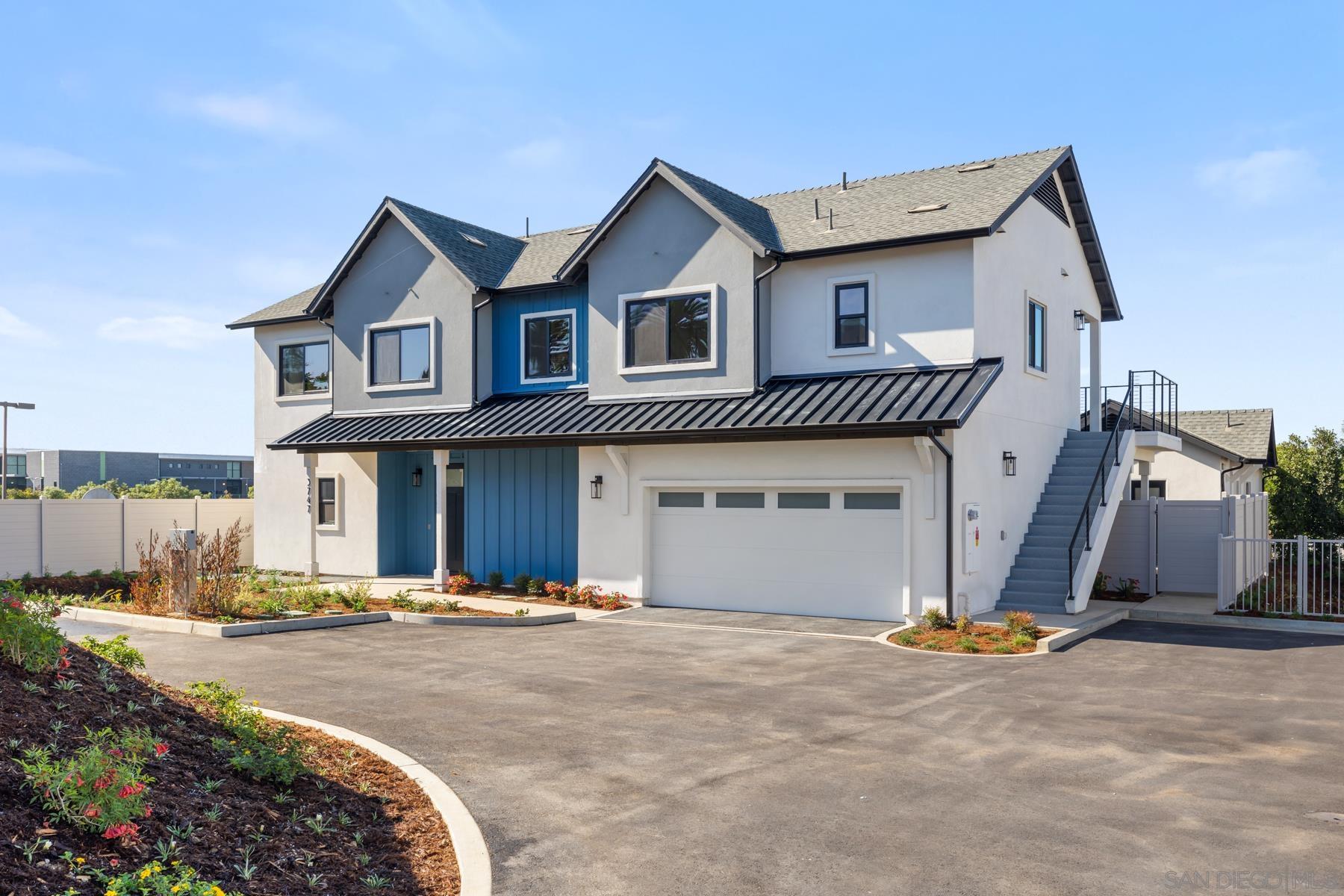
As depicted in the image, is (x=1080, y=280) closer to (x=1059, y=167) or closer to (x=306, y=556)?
(x=1059, y=167)

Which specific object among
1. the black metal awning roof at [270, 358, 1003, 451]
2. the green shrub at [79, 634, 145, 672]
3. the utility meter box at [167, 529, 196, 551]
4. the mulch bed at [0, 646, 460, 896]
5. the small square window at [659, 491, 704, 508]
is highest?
the black metal awning roof at [270, 358, 1003, 451]

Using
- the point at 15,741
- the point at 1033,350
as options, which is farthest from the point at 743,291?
the point at 15,741

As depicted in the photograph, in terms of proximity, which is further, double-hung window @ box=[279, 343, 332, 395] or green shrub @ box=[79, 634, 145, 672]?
double-hung window @ box=[279, 343, 332, 395]

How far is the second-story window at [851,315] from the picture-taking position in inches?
741

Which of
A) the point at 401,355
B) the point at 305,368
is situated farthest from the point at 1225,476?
the point at 305,368

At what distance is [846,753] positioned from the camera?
29.2ft

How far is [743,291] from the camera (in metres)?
19.2

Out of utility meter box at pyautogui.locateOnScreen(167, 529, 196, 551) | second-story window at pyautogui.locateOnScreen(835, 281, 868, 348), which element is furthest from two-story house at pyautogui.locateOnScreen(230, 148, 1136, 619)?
utility meter box at pyautogui.locateOnScreen(167, 529, 196, 551)

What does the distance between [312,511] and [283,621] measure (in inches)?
351

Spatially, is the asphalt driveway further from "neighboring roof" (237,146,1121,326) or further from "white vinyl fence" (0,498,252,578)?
"white vinyl fence" (0,498,252,578)

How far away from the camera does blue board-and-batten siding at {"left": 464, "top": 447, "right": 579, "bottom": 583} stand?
71.1 feet

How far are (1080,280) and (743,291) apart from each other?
9.83 m

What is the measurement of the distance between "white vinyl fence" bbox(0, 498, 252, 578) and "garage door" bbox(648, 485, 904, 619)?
1450 centimetres

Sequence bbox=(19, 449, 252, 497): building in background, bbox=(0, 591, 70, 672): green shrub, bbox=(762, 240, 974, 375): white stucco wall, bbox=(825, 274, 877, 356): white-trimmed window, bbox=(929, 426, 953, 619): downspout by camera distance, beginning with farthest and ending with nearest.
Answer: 1. bbox=(19, 449, 252, 497): building in background
2. bbox=(825, 274, 877, 356): white-trimmed window
3. bbox=(762, 240, 974, 375): white stucco wall
4. bbox=(929, 426, 953, 619): downspout
5. bbox=(0, 591, 70, 672): green shrub
